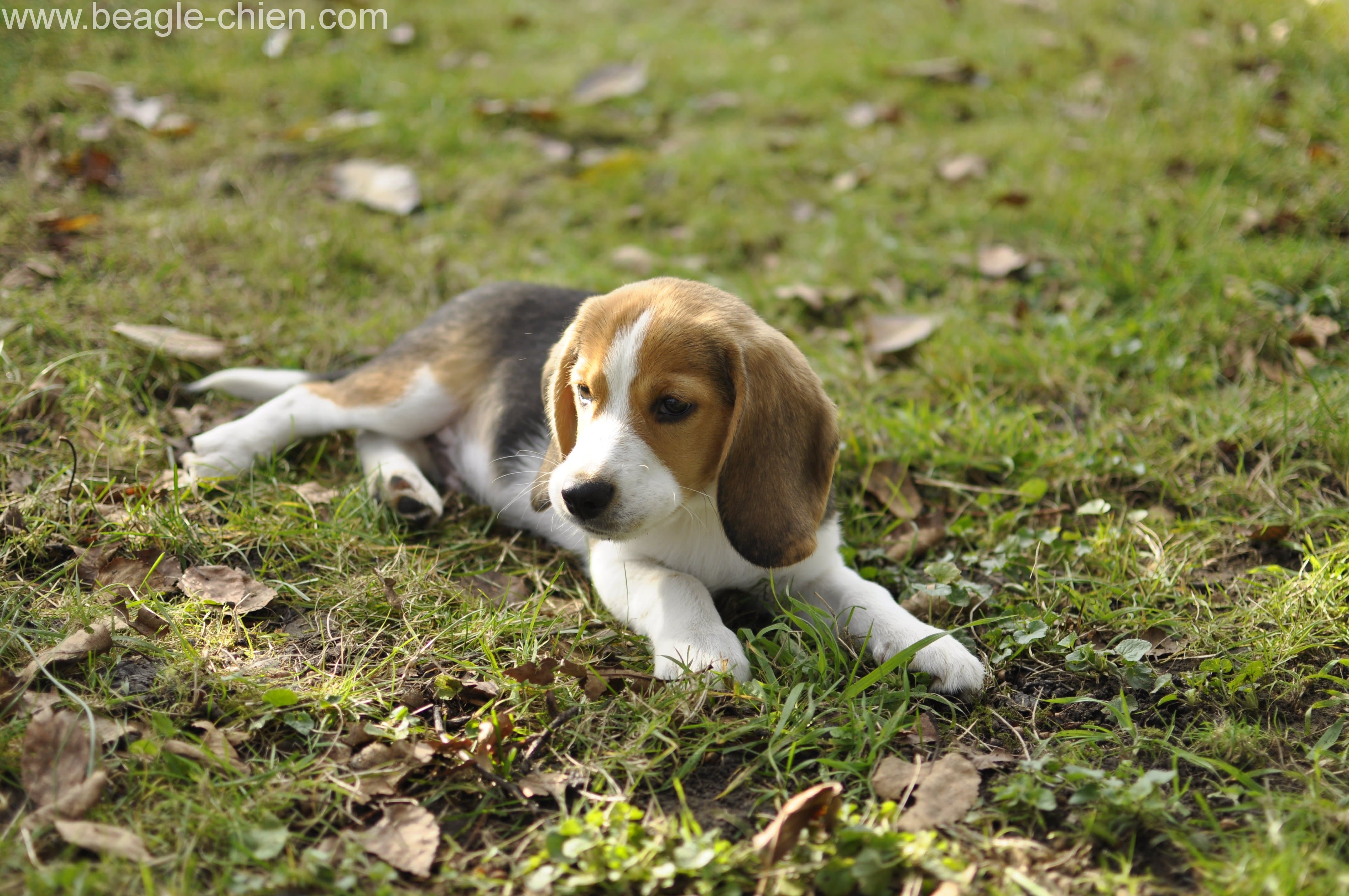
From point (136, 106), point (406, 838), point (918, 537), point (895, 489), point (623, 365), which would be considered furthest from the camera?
point (136, 106)

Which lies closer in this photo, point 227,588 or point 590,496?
Answer: point 590,496

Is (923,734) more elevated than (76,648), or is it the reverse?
(76,648)

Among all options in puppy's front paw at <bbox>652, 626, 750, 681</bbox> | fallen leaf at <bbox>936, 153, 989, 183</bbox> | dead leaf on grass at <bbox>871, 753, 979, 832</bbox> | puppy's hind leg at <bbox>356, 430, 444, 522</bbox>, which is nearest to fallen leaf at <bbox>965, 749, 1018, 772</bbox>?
dead leaf on grass at <bbox>871, 753, 979, 832</bbox>

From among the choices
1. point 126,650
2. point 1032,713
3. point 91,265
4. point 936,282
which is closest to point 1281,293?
point 936,282

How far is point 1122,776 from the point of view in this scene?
7.37ft

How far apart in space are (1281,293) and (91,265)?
211 inches

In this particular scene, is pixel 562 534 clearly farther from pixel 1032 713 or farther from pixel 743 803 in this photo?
pixel 1032 713

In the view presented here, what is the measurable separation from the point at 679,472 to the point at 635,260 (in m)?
2.44

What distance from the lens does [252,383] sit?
12.3ft

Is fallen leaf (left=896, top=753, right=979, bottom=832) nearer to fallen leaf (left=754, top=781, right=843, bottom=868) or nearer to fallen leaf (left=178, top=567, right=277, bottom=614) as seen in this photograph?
fallen leaf (left=754, top=781, right=843, bottom=868)

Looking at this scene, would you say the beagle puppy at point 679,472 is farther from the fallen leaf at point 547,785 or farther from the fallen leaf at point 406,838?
the fallen leaf at point 406,838

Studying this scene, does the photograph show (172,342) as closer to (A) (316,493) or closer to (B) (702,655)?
(A) (316,493)

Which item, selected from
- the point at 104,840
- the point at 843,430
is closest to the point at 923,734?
the point at 843,430

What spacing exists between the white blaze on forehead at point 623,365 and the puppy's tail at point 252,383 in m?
1.63
